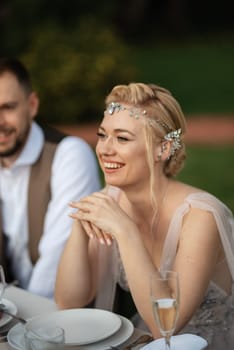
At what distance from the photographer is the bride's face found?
140 inches

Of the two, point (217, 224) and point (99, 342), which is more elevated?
point (217, 224)

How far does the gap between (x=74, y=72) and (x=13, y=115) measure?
30.4 feet

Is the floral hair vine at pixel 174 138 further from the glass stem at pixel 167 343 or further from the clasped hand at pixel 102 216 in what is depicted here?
the glass stem at pixel 167 343

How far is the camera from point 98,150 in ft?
11.8

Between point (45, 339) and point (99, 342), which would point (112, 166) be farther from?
point (45, 339)

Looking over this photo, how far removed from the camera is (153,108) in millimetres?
3652

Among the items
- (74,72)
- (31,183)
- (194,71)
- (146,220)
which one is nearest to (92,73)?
(74,72)

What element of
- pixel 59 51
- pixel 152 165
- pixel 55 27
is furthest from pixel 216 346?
pixel 55 27

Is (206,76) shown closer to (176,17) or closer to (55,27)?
(55,27)

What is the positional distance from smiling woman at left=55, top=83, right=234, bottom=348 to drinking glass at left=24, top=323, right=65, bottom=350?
582 millimetres

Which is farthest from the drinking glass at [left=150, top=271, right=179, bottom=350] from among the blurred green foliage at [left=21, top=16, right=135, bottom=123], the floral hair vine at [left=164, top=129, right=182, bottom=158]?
the blurred green foliage at [left=21, top=16, right=135, bottom=123]

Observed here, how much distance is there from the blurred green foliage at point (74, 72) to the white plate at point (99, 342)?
11.0m

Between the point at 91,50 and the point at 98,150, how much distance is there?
1123cm

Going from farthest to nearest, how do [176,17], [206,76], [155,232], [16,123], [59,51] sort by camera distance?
[176,17], [206,76], [59,51], [16,123], [155,232]
